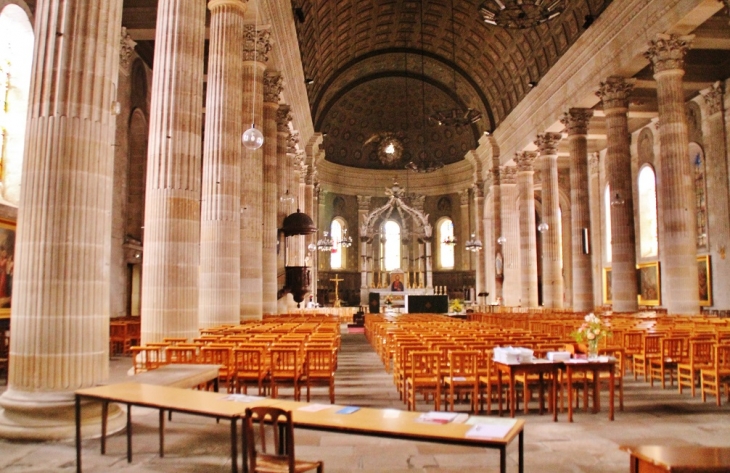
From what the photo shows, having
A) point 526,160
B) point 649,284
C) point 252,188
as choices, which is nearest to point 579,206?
point 649,284

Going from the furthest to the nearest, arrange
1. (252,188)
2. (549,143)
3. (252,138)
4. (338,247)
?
(338,247) → (549,143) → (252,188) → (252,138)

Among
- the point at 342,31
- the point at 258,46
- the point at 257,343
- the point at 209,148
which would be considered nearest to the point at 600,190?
the point at 342,31

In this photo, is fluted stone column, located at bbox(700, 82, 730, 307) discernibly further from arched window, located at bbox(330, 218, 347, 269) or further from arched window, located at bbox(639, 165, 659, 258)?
arched window, located at bbox(330, 218, 347, 269)

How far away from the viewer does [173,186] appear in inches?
455

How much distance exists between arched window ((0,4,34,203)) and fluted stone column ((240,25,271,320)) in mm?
6208

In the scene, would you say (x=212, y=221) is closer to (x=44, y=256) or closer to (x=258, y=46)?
(x=258, y=46)

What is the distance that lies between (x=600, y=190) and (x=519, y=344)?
31.7m

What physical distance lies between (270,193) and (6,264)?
956 cm

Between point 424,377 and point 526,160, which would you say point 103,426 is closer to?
point 424,377

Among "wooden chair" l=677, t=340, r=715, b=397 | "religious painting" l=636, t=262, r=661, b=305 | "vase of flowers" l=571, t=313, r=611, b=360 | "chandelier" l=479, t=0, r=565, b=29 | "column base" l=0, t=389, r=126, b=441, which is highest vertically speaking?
"chandelier" l=479, t=0, r=565, b=29

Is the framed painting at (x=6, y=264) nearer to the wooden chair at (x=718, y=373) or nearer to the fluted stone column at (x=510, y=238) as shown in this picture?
the wooden chair at (x=718, y=373)

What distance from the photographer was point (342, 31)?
1442 inches

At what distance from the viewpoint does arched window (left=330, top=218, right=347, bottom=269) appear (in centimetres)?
4856

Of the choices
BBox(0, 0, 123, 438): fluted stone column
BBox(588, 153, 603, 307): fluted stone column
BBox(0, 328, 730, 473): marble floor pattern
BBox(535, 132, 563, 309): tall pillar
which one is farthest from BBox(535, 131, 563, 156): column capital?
BBox(0, 0, 123, 438): fluted stone column
